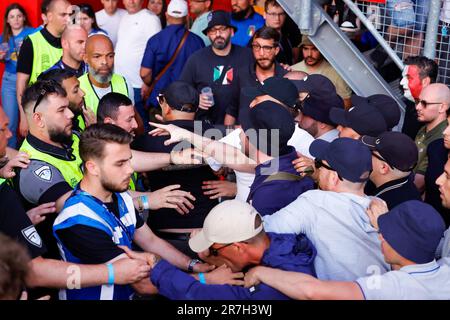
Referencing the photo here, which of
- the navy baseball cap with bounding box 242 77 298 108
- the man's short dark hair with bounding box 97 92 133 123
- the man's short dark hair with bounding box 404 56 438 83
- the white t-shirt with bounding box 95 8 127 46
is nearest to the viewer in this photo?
the navy baseball cap with bounding box 242 77 298 108

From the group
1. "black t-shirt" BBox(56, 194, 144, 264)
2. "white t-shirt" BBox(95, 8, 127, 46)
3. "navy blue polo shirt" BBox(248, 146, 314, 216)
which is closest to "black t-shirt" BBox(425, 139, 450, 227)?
"navy blue polo shirt" BBox(248, 146, 314, 216)

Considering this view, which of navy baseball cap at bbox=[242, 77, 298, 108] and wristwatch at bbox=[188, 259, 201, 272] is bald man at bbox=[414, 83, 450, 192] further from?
wristwatch at bbox=[188, 259, 201, 272]

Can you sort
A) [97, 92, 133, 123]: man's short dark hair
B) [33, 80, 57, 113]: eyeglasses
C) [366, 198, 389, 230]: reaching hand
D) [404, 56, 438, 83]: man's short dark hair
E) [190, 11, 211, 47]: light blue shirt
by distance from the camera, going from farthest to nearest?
[190, 11, 211, 47]: light blue shirt
[404, 56, 438, 83]: man's short dark hair
[97, 92, 133, 123]: man's short dark hair
[33, 80, 57, 113]: eyeglasses
[366, 198, 389, 230]: reaching hand

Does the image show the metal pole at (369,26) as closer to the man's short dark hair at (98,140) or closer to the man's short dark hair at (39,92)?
the man's short dark hair at (39,92)

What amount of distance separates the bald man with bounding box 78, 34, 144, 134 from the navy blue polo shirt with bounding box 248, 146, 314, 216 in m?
2.14

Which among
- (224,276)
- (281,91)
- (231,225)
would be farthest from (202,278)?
(281,91)

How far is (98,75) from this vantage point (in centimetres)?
626

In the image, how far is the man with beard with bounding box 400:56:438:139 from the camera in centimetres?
611

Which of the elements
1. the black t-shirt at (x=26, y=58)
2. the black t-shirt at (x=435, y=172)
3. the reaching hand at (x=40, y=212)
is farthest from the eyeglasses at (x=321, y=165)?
the black t-shirt at (x=26, y=58)

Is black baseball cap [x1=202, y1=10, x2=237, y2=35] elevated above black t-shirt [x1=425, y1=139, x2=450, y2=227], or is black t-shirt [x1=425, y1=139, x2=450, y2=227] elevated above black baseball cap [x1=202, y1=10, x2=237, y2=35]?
black baseball cap [x1=202, y1=10, x2=237, y2=35]

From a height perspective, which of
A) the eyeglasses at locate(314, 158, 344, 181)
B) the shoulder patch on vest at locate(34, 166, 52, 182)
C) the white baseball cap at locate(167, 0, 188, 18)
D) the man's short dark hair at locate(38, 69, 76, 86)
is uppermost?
the white baseball cap at locate(167, 0, 188, 18)

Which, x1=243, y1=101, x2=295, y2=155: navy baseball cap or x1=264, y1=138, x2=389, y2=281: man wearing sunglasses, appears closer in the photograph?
x1=264, y1=138, x2=389, y2=281: man wearing sunglasses
